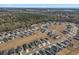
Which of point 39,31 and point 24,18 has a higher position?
point 24,18

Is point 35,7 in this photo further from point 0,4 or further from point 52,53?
point 52,53

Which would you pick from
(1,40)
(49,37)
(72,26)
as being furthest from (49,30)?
(1,40)
